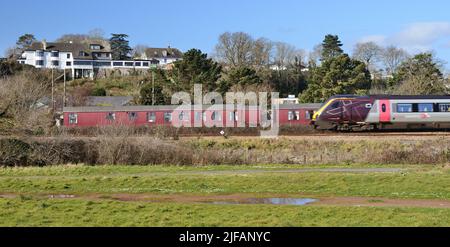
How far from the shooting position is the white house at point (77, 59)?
366 ft

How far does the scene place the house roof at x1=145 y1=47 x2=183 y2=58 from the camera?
129 meters

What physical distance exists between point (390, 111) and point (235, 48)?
59.5 meters

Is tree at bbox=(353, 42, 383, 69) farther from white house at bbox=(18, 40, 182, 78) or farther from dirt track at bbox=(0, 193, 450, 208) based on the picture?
dirt track at bbox=(0, 193, 450, 208)

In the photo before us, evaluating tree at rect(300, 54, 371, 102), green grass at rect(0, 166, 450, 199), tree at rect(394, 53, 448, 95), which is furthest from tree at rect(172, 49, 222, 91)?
green grass at rect(0, 166, 450, 199)

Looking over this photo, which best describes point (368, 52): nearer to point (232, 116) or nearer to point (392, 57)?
point (392, 57)

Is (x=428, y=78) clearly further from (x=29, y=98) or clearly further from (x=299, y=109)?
(x=29, y=98)

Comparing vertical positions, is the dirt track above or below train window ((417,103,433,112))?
below

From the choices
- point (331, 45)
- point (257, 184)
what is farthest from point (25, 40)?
point (257, 184)

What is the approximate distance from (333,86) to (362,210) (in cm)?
5954

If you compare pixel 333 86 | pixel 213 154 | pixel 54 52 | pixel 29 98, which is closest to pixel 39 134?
pixel 29 98

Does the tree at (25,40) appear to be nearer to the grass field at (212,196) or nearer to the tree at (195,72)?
the tree at (195,72)

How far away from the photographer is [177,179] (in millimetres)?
23484

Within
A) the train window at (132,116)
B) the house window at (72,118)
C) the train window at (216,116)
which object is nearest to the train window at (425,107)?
the train window at (216,116)

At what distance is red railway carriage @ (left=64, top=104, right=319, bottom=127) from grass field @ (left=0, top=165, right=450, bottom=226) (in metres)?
22.3
